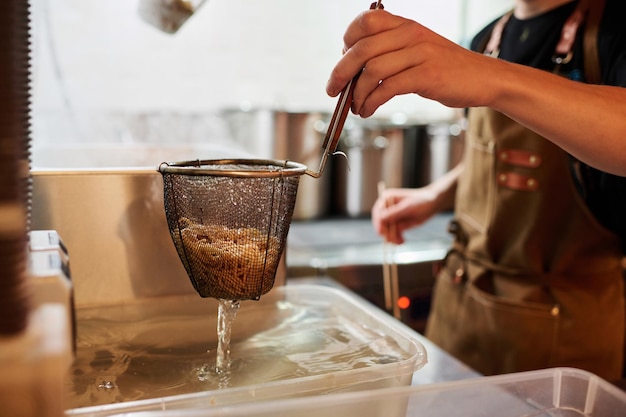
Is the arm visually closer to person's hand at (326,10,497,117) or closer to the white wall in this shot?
person's hand at (326,10,497,117)

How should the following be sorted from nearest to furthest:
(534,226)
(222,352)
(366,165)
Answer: (222,352)
(534,226)
(366,165)

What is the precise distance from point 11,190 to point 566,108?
75cm

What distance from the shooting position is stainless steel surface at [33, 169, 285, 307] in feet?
3.22

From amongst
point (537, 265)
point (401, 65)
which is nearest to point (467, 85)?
point (401, 65)

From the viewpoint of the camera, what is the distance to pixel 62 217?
3.24 ft

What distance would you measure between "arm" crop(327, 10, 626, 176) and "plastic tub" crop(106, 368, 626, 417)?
1.17 feet

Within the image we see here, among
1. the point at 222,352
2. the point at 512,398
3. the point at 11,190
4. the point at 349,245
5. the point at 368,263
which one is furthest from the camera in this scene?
the point at 349,245

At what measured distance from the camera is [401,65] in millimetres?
789

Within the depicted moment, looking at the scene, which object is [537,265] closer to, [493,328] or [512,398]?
[493,328]

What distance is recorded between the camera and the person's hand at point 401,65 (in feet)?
2.57

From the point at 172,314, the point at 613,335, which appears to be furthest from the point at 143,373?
the point at 613,335

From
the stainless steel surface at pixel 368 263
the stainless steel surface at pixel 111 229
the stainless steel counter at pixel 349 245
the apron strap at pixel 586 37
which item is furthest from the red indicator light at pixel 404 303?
the stainless steel surface at pixel 111 229

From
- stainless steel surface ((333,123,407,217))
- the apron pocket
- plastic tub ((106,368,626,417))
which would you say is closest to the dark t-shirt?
the apron pocket

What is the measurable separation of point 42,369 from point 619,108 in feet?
2.80
